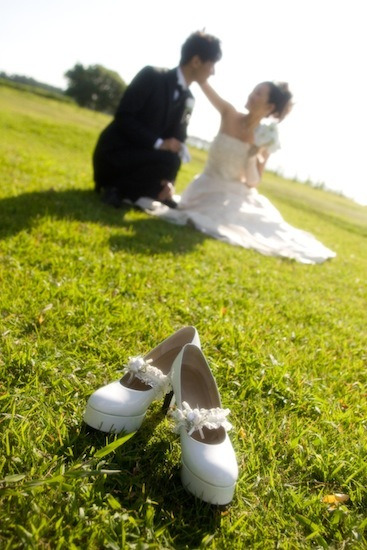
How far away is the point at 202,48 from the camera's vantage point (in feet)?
19.4

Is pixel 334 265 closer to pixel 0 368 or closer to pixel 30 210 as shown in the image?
pixel 30 210

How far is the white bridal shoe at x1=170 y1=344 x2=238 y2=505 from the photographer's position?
150 cm

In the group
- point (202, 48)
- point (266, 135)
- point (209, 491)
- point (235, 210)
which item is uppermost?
point (202, 48)

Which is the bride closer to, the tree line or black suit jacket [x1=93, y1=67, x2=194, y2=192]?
black suit jacket [x1=93, y1=67, x2=194, y2=192]

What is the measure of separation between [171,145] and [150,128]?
1.30ft

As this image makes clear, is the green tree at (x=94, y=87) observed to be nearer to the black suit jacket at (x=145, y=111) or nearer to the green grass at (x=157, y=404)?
the black suit jacket at (x=145, y=111)

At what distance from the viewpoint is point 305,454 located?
193cm

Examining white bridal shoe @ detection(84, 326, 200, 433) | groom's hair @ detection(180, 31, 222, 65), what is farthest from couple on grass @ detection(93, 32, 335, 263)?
white bridal shoe @ detection(84, 326, 200, 433)

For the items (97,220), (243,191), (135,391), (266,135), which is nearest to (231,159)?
(243,191)

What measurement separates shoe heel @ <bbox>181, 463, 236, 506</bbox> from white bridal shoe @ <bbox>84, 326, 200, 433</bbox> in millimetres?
365

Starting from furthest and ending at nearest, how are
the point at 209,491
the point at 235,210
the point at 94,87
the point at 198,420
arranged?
the point at 94,87
the point at 235,210
the point at 198,420
the point at 209,491

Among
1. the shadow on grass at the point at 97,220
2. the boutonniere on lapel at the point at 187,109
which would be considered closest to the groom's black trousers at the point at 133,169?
the shadow on grass at the point at 97,220

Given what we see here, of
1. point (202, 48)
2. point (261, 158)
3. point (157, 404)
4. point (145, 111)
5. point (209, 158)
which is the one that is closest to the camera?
point (157, 404)

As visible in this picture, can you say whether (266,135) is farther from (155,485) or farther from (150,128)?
(155,485)
